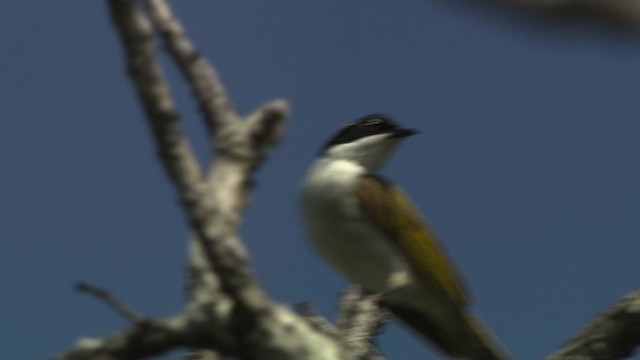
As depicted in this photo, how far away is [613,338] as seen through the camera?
4516mm

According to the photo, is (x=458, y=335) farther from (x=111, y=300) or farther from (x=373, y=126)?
(x=111, y=300)

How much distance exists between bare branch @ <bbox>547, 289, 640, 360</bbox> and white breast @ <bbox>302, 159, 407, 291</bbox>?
95.4 inches

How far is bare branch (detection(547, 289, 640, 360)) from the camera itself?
4.50m

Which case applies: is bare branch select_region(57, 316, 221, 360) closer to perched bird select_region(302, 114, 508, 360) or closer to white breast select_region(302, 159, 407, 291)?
perched bird select_region(302, 114, 508, 360)

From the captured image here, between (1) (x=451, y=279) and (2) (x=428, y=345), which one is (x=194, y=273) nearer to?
(2) (x=428, y=345)

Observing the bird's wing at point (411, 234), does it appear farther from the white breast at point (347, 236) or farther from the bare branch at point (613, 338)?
the bare branch at point (613, 338)

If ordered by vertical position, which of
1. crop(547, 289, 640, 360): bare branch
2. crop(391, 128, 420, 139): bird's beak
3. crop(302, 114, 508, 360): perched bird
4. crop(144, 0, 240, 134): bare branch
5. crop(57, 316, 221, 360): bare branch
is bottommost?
crop(57, 316, 221, 360): bare branch

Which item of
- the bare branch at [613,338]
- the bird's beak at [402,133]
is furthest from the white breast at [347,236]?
the bare branch at [613,338]

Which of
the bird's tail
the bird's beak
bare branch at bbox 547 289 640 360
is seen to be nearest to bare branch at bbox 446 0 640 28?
bare branch at bbox 547 289 640 360

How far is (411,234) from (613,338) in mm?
2856

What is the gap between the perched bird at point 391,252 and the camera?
22.4ft

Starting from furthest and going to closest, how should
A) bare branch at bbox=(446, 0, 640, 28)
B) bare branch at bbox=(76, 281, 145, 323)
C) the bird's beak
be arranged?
the bird's beak < bare branch at bbox=(76, 281, 145, 323) < bare branch at bbox=(446, 0, 640, 28)

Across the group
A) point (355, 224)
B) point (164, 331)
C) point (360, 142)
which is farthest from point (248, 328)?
point (360, 142)

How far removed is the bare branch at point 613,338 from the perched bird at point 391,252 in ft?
6.43
